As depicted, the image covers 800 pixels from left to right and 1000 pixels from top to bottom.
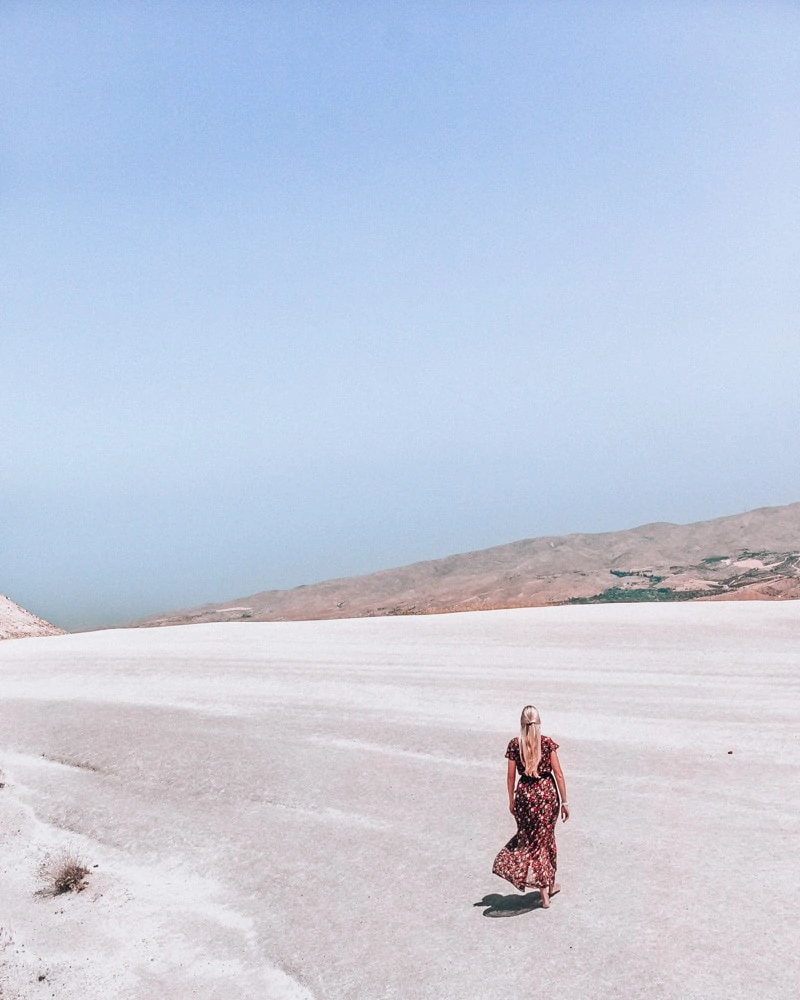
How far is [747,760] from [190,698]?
10.7 m

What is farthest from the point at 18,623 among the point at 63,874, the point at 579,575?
Answer: the point at 579,575

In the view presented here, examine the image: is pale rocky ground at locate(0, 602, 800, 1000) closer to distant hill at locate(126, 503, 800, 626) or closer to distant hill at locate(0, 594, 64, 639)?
distant hill at locate(0, 594, 64, 639)

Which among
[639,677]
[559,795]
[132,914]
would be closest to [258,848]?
[132,914]

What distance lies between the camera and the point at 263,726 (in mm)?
15156

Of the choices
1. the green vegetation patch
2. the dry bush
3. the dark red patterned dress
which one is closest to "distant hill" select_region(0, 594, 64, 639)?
the green vegetation patch

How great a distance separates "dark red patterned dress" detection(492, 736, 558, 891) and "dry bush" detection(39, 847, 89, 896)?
4821 millimetres

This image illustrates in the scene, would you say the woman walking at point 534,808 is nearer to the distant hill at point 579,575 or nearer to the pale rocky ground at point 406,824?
the pale rocky ground at point 406,824

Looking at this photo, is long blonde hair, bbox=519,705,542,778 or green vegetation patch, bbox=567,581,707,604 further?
green vegetation patch, bbox=567,581,707,604

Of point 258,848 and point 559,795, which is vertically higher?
point 559,795

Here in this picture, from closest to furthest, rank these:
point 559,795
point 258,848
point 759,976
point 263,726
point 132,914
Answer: point 759,976 < point 559,795 < point 132,914 < point 258,848 < point 263,726

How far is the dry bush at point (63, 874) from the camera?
958cm

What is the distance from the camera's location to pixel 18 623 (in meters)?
35.6

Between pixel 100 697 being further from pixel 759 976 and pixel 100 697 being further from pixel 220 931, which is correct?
pixel 759 976

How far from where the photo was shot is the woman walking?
25.8 ft
